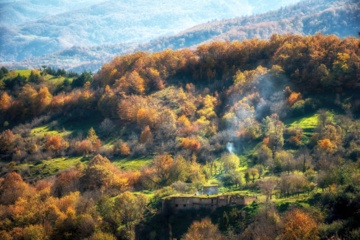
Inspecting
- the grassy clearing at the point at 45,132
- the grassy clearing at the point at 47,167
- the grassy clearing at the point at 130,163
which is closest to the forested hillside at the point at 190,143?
the grassy clearing at the point at 130,163

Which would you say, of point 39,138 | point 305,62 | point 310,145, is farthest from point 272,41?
point 39,138

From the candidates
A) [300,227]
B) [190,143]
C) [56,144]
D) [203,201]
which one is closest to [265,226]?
[300,227]

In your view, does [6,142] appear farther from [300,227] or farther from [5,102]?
[300,227]

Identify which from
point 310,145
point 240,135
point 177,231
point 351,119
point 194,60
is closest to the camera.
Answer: point 177,231

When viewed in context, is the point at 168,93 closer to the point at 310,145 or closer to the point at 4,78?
the point at 310,145

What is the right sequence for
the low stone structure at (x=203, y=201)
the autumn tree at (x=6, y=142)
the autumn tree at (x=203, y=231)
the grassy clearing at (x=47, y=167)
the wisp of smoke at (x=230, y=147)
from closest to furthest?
1. the autumn tree at (x=203, y=231)
2. the low stone structure at (x=203, y=201)
3. the wisp of smoke at (x=230, y=147)
4. the grassy clearing at (x=47, y=167)
5. the autumn tree at (x=6, y=142)

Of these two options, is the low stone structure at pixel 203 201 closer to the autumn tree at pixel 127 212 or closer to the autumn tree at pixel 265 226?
the autumn tree at pixel 127 212

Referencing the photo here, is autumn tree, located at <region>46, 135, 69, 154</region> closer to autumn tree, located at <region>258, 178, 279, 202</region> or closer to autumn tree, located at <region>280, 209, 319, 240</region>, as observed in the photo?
autumn tree, located at <region>258, 178, 279, 202</region>
